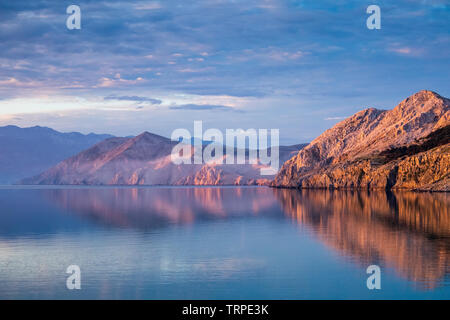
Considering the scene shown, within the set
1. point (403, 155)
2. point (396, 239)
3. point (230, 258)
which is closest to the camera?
point (230, 258)

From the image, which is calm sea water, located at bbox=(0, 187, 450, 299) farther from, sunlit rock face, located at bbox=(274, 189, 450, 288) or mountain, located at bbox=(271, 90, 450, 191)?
mountain, located at bbox=(271, 90, 450, 191)

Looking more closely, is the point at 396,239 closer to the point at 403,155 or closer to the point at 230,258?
the point at 230,258

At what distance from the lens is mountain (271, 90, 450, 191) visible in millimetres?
126688

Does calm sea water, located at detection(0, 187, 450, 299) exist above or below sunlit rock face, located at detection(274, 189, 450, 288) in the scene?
below

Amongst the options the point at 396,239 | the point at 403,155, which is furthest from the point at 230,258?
the point at 403,155

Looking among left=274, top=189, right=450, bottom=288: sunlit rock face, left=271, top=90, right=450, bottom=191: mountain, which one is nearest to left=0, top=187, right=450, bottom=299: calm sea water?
left=274, top=189, right=450, bottom=288: sunlit rock face

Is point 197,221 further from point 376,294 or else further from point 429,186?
point 429,186

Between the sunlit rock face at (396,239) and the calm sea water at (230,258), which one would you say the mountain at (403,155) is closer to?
the sunlit rock face at (396,239)

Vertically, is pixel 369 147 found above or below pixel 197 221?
above

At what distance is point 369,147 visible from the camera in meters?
183

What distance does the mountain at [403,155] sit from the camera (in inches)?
4988

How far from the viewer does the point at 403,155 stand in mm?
151375

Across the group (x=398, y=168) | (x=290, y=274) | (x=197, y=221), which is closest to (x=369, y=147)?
(x=398, y=168)
